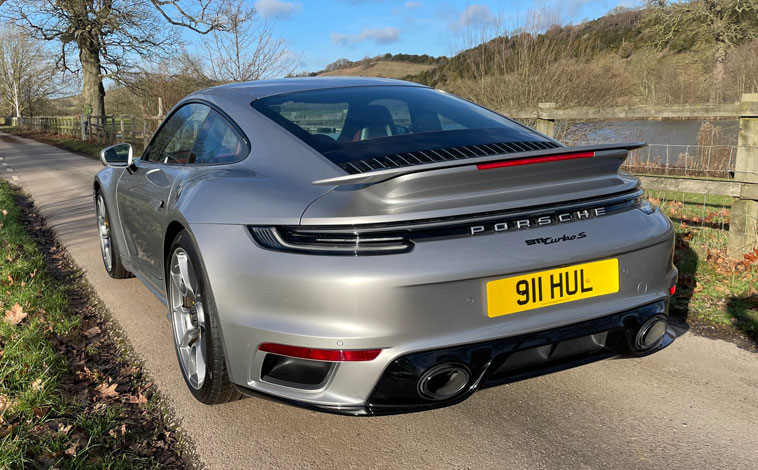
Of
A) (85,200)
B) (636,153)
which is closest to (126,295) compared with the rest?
(85,200)

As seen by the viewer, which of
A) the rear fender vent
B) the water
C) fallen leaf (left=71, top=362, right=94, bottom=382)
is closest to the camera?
the rear fender vent

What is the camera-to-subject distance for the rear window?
2359 mm

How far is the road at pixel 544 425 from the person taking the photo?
2.16 meters

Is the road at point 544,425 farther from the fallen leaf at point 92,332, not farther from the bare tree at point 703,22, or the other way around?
the bare tree at point 703,22

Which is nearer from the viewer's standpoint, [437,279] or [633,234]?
[437,279]

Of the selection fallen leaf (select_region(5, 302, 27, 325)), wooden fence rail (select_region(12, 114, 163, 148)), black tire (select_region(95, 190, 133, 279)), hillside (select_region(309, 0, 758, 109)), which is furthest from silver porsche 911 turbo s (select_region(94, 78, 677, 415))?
wooden fence rail (select_region(12, 114, 163, 148))

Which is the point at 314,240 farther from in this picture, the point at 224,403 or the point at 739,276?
the point at 739,276

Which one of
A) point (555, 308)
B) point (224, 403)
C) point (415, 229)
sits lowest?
point (224, 403)

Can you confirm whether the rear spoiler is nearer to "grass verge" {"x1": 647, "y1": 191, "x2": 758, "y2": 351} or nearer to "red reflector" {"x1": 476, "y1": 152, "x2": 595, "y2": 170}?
"red reflector" {"x1": 476, "y1": 152, "x2": 595, "y2": 170}

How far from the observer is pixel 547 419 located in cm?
242

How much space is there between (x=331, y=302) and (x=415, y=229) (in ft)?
1.18

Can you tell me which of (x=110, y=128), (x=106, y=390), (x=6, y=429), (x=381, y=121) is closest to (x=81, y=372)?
(x=106, y=390)

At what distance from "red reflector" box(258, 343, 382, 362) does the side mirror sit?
2.36 m

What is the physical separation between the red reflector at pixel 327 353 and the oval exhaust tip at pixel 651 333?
1055 mm
